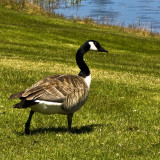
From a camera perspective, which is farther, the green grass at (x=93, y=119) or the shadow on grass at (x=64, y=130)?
the shadow on grass at (x=64, y=130)

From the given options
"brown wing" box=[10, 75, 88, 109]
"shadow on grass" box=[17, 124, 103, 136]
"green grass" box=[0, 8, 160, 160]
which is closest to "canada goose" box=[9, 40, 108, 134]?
"brown wing" box=[10, 75, 88, 109]

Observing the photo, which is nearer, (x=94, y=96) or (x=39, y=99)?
(x=39, y=99)

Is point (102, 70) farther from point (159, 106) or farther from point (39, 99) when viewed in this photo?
point (39, 99)

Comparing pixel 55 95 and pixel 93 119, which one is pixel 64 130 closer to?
pixel 93 119

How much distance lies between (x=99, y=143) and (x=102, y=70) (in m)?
11.7

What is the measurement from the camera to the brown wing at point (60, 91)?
7410 millimetres

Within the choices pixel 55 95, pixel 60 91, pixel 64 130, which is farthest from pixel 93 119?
pixel 55 95

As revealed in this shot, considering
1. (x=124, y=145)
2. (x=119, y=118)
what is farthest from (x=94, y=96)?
(x=124, y=145)

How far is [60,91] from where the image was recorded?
7848mm

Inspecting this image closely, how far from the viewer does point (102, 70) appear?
19.6 m

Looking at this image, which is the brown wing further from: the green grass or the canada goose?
the green grass

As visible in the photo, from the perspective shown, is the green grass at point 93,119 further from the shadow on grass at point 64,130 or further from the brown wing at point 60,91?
the brown wing at point 60,91

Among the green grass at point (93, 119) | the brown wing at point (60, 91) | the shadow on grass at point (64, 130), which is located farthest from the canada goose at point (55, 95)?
the green grass at point (93, 119)

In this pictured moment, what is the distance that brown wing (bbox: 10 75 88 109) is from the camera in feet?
24.3
